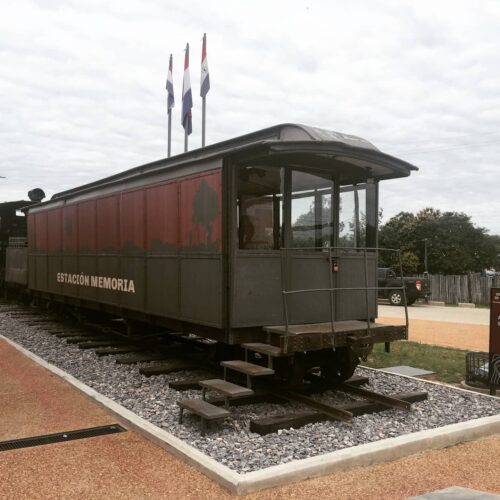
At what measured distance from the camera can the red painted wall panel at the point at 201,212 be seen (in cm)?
649

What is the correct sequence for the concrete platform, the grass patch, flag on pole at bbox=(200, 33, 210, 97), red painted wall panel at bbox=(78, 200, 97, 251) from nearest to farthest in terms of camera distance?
the concrete platform < the grass patch < red painted wall panel at bbox=(78, 200, 97, 251) < flag on pole at bbox=(200, 33, 210, 97)

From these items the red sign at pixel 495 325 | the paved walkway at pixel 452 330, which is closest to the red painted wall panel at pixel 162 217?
the red sign at pixel 495 325

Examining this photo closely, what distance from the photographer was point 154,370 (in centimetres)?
771

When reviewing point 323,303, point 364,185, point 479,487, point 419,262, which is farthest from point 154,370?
point 419,262

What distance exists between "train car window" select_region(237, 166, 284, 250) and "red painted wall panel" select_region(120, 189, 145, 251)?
2.50 meters

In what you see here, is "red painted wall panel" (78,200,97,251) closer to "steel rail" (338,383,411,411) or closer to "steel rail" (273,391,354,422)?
"steel rail" (273,391,354,422)

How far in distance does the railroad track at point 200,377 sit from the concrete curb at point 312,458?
2.42 feet

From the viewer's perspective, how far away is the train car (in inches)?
247

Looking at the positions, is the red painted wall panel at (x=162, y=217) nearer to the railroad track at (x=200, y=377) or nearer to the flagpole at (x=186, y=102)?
the railroad track at (x=200, y=377)

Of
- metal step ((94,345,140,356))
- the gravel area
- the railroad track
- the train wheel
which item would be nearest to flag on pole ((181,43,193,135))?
the railroad track

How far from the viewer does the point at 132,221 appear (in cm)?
870

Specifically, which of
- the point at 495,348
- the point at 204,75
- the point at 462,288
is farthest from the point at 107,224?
the point at 462,288

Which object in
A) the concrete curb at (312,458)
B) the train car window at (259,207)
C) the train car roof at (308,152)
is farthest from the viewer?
the train car window at (259,207)

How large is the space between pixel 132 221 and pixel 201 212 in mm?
2290
